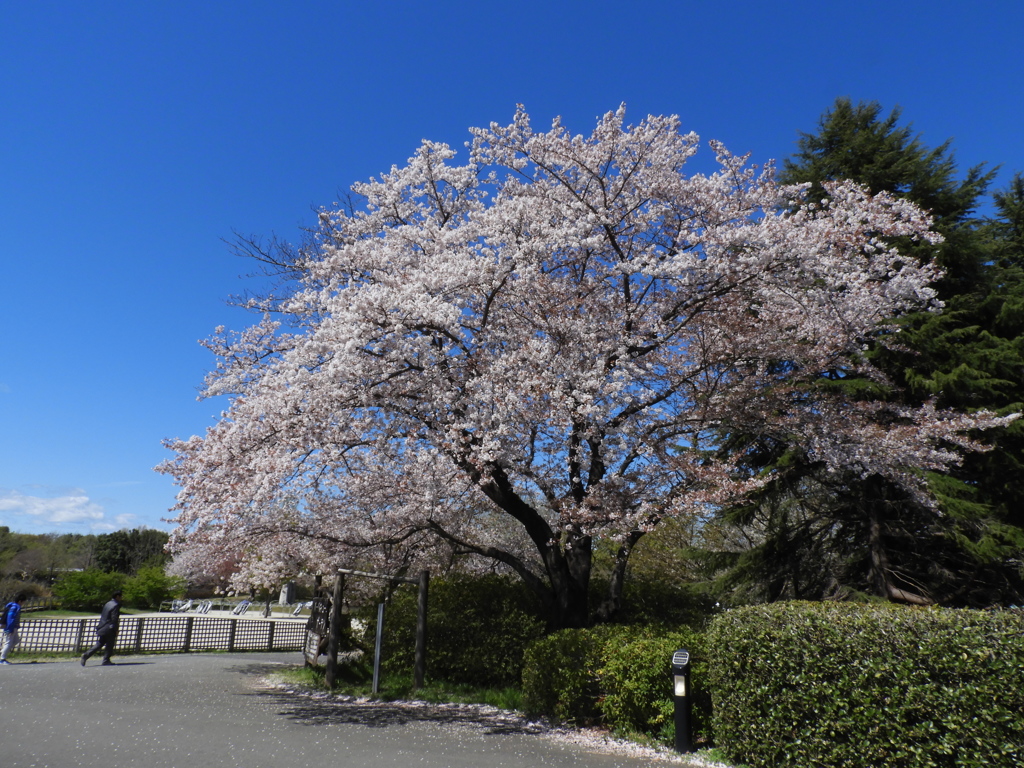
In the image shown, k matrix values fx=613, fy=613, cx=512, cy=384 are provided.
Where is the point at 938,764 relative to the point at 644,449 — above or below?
below

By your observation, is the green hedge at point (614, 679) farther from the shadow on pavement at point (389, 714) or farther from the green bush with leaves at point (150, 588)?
the green bush with leaves at point (150, 588)

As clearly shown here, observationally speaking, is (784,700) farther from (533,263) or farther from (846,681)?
(533,263)

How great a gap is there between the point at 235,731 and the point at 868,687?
21.0 ft

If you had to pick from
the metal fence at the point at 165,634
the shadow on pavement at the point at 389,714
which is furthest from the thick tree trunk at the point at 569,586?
the metal fence at the point at 165,634

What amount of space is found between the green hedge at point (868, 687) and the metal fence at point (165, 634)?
42.6ft

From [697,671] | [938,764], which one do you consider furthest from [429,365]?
[938,764]

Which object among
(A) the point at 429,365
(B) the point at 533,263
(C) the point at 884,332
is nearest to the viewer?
(A) the point at 429,365

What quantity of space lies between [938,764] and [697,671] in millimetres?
2397

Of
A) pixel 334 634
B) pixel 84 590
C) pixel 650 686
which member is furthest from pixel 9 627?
pixel 84 590

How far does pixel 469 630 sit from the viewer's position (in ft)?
33.6

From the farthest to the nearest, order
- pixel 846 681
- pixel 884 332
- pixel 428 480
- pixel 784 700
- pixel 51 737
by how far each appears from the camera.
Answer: pixel 884 332
pixel 428 480
pixel 51 737
pixel 784 700
pixel 846 681

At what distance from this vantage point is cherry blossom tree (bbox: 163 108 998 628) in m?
7.87

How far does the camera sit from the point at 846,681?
16.3 feet

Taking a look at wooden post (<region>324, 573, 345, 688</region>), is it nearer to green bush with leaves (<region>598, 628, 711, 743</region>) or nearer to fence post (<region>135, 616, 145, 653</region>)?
green bush with leaves (<region>598, 628, 711, 743</region>)
